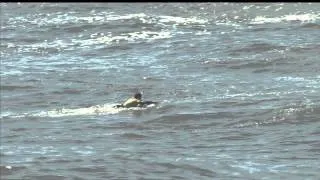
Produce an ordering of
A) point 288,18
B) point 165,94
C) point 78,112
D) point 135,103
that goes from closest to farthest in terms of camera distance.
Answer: point 78,112
point 135,103
point 165,94
point 288,18

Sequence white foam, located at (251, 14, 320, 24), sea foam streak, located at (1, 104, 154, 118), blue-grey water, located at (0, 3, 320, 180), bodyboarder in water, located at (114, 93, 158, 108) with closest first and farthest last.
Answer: blue-grey water, located at (0, 3, 320, 180) < sea foam streak, located at (1, 104, 154, 118) < bodyboarder in water, located at (114, 93, 158, 108) < white foam, located at (251, 14, 320, 24)

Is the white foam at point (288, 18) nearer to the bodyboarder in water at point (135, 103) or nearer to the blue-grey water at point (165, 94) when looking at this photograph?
the blue-grey water at point (165, 94)

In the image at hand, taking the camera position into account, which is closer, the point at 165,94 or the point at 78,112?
the point at 78,112

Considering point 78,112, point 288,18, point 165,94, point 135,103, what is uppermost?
point 135,103

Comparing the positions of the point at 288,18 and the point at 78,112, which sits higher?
the point at 78,112

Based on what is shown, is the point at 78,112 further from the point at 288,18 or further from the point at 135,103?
the point at 288,18

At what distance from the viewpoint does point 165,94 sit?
2331cm

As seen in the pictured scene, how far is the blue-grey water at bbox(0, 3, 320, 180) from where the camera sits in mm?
14266

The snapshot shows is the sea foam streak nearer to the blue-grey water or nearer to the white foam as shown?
the blue-grey water

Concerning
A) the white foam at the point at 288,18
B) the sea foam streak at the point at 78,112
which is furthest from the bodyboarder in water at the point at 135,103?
the white foam at the point at 288,18

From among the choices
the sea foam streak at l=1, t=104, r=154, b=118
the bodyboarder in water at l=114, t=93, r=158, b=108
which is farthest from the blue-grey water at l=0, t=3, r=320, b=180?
the bodyboarder in water at l=114, t=93, r=158, b=108

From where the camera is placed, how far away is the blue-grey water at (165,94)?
14266mm

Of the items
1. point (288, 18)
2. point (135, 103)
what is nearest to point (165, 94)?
point (135, 103)

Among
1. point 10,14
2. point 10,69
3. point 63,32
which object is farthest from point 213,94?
point 10,14
